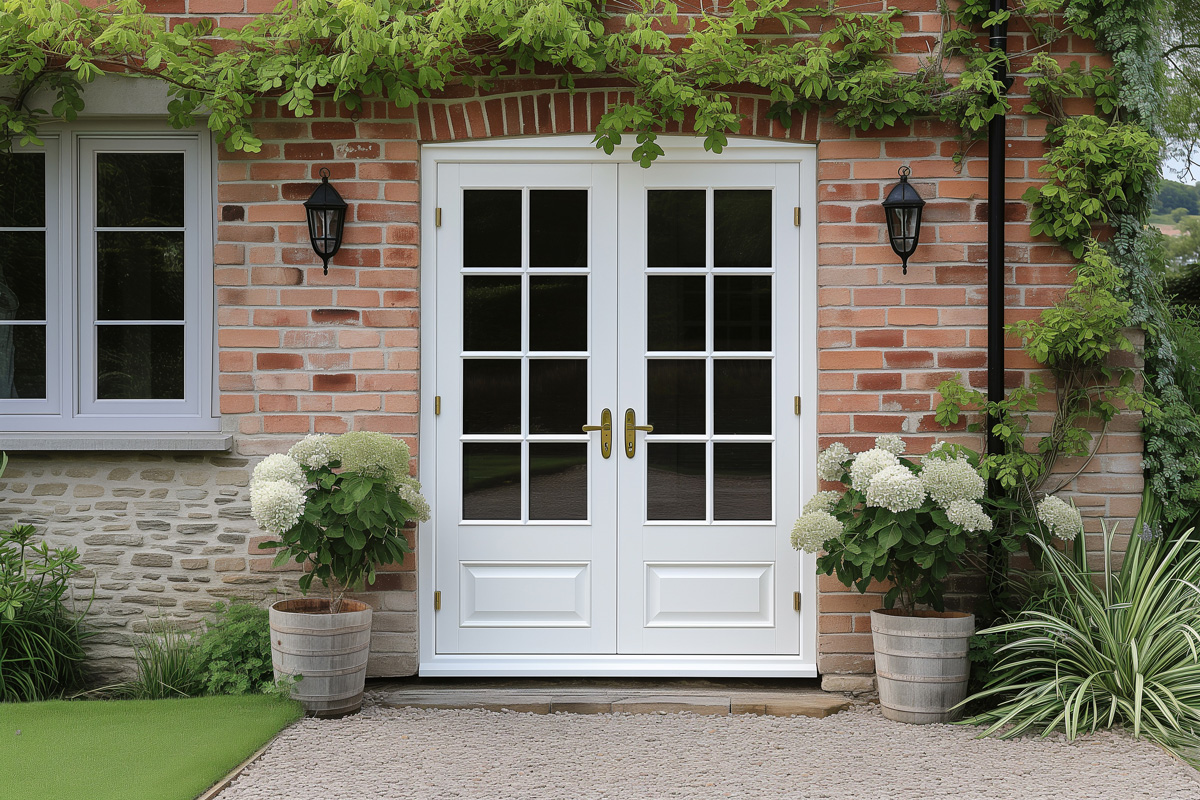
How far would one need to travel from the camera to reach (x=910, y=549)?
3.53m

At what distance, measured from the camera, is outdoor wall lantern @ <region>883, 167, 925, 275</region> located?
3945 millimetres

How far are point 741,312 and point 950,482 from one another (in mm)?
1252

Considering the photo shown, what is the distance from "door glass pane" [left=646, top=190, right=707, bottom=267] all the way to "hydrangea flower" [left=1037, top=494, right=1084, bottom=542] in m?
1.87

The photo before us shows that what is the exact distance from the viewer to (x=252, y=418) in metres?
4.12

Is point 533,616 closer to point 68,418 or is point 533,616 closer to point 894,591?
point 894,591

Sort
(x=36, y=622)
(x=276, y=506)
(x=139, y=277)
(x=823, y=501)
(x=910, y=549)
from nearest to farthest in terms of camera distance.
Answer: (x=276, y=506) < (x=910, y=549) < (x=823, y=501) < (x=36, y=622) < (x=139, y=277)

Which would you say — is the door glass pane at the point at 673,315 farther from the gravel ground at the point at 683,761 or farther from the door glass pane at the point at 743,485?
the gravel ground at the point at 683,761

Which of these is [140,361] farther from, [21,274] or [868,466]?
[868,466]

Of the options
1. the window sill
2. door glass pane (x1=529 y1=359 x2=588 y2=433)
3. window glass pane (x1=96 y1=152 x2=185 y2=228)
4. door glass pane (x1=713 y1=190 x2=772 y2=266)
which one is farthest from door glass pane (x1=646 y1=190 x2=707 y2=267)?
window glass pane (x1=96 y1=152 x2=185 y2=228)

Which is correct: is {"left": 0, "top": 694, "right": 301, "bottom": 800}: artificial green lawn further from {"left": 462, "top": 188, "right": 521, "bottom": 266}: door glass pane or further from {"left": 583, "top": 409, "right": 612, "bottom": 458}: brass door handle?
{"left": 462, "top": 188, "right": 521, "bottom": 266}: door glass pane

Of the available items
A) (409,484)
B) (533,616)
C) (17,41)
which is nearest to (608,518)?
(533,616)

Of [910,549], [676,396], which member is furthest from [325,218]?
[910,549]

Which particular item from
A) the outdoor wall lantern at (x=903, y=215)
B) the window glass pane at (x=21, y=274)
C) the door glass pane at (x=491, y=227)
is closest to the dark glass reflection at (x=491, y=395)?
the door glass pane at (x=491, y=227)

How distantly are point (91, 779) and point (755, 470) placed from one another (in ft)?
9.61
